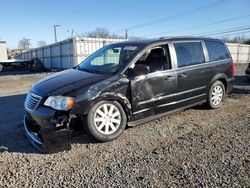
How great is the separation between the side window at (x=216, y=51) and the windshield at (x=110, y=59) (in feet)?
6.86

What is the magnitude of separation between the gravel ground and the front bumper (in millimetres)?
128

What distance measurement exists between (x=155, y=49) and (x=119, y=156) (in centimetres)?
232

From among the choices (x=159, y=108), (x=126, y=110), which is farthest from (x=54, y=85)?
(x=159, y=108)

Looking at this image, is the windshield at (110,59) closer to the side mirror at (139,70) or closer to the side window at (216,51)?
the side mirror at (139,70)

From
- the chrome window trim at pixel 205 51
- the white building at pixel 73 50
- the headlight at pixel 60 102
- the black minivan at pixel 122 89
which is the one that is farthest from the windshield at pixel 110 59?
the white building at pixel 73 50

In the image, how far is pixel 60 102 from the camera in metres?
3.69

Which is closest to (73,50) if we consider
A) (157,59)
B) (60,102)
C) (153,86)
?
(157,59)

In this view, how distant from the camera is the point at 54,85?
4039 mm

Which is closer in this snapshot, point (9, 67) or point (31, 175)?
point (31, 175)

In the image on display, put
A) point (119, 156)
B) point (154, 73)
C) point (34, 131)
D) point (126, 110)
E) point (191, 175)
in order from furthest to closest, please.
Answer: point (154, 73)
point (126, 110)
point (34, 131)
point (119, 156)
point (191, 175)

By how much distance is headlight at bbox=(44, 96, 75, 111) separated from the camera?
369cm

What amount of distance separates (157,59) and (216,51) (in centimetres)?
197

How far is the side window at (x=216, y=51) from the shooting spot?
18.8 feet

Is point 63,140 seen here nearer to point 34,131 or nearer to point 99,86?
point 34,131
